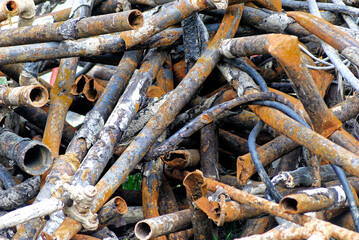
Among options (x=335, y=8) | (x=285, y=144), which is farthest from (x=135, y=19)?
(x=335, y=8)

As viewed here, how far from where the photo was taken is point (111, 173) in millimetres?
2637

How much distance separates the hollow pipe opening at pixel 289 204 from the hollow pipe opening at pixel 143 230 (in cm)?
69

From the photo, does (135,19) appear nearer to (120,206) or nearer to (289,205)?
(120,206)

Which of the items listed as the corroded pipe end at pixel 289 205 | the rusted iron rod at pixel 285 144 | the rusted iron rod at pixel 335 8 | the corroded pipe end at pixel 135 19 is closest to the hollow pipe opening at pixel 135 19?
the corroded pipe end at pixel 135 19

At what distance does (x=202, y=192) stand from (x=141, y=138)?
0.60 meters

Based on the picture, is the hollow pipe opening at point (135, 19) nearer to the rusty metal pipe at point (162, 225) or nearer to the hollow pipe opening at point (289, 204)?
the rusty metal pipe at point (162, 225)

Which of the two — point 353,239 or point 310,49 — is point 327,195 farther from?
point 310,49

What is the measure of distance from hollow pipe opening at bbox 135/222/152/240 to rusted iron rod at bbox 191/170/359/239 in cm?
36

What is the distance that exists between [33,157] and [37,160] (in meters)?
0.04

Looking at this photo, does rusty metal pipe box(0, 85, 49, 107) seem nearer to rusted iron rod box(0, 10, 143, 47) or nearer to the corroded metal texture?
rusted iron rod box(0, 10, 143, 47)

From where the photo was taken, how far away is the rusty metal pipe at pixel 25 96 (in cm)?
244

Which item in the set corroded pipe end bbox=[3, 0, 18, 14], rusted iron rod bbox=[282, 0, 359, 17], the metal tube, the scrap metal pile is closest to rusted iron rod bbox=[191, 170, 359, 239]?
the scrap metal pile

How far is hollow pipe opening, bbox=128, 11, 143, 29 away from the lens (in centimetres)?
256

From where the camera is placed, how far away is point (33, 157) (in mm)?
2686
